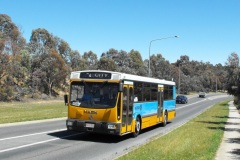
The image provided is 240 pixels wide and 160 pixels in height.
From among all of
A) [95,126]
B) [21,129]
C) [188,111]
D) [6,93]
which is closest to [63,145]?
[95,126]

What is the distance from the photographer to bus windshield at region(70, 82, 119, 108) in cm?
1474

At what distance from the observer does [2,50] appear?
155 ft

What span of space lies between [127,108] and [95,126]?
1.66 m

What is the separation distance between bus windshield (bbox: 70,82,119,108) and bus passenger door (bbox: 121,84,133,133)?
0.61 metres

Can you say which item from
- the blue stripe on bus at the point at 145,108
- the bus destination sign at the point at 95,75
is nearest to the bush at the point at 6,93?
the blue stripe on bus at the point at 145,108

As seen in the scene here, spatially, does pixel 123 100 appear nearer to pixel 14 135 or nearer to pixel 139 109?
pixel 139 109

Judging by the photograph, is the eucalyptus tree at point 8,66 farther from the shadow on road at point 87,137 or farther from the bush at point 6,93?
the shadow on road at point 87,137

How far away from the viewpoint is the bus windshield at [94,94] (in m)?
14.7

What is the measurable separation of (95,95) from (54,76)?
45.3 m

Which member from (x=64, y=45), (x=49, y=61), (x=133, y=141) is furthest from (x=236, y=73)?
(x=64, y=45)

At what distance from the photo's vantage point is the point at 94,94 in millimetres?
15016

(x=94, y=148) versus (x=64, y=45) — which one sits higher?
(x=64, y=45)

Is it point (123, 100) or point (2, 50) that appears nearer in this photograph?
point (123, 100)

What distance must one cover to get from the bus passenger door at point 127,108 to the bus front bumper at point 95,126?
0.55 m
